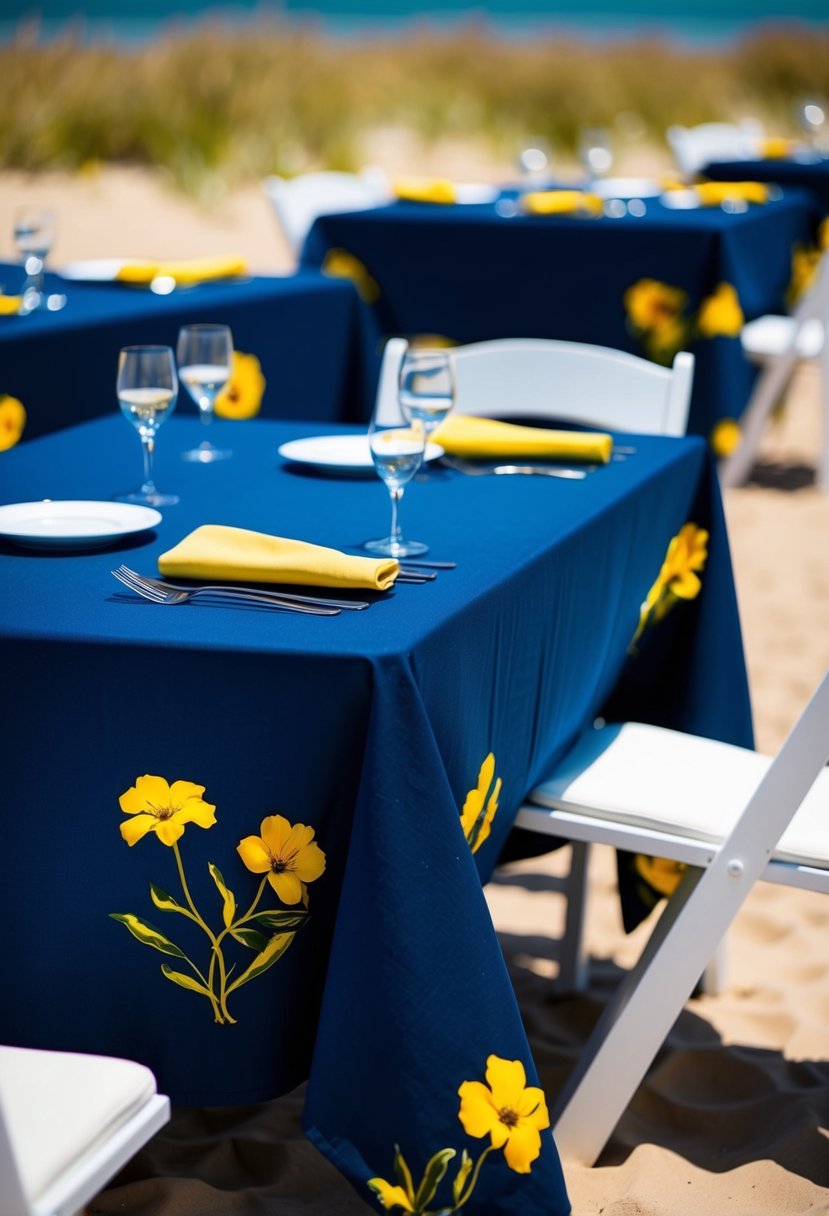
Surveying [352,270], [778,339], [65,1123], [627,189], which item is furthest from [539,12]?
[65,1123]

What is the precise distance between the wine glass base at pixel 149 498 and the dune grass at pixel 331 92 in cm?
913

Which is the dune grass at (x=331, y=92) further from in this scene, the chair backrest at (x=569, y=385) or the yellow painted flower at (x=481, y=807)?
the yellow painted flower at (x=481, y=807)

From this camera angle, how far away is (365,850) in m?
1.27

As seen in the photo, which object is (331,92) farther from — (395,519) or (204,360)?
(395,519)

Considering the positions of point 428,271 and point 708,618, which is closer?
point 708,618

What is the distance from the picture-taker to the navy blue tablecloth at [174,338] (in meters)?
2.96

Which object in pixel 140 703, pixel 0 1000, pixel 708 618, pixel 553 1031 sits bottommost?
pixel 553 1031

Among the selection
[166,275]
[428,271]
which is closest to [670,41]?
[428,271]

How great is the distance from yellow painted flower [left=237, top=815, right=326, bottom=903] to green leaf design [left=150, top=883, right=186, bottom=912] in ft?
0.25

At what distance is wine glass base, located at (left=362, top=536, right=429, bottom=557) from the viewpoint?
1606mm

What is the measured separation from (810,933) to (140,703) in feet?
4.90

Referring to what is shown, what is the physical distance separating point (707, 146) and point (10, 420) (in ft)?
19.0

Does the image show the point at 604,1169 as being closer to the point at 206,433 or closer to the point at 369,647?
the point at 369,647

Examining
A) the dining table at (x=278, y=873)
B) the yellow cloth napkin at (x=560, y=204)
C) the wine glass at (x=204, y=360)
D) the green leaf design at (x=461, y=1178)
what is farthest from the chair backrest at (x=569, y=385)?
the yellow cloth napkin at (x=560, y=204)
